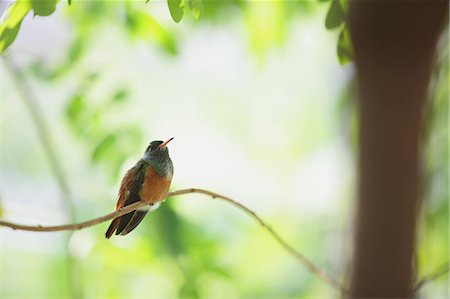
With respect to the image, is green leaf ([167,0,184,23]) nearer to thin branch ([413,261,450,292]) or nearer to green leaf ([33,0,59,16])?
green leaf ([33,0,59,16])

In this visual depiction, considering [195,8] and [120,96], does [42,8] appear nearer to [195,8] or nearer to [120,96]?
[195,8]

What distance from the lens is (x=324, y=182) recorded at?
492 cm

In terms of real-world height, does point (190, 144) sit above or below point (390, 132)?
below

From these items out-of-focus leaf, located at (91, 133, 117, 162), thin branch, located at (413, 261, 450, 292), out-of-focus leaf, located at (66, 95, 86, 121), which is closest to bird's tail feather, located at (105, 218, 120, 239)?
thin branch, located at (413, 261, 450, 292)

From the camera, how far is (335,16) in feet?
3.76

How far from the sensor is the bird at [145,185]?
0.96 m

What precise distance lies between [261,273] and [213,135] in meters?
1.33

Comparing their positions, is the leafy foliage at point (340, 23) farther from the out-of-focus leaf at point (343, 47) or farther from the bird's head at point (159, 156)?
the bird's head at point (159, 156)

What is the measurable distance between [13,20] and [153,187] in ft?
1.03

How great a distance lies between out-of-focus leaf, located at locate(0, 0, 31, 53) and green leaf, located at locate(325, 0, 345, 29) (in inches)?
18.4

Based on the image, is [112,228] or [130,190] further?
[130,190]

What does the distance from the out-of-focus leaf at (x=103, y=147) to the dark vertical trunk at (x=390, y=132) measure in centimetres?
122

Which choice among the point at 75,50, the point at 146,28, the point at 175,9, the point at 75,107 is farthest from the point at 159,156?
the point at 75,50

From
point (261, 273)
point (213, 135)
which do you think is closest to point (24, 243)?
point (213, 135)
